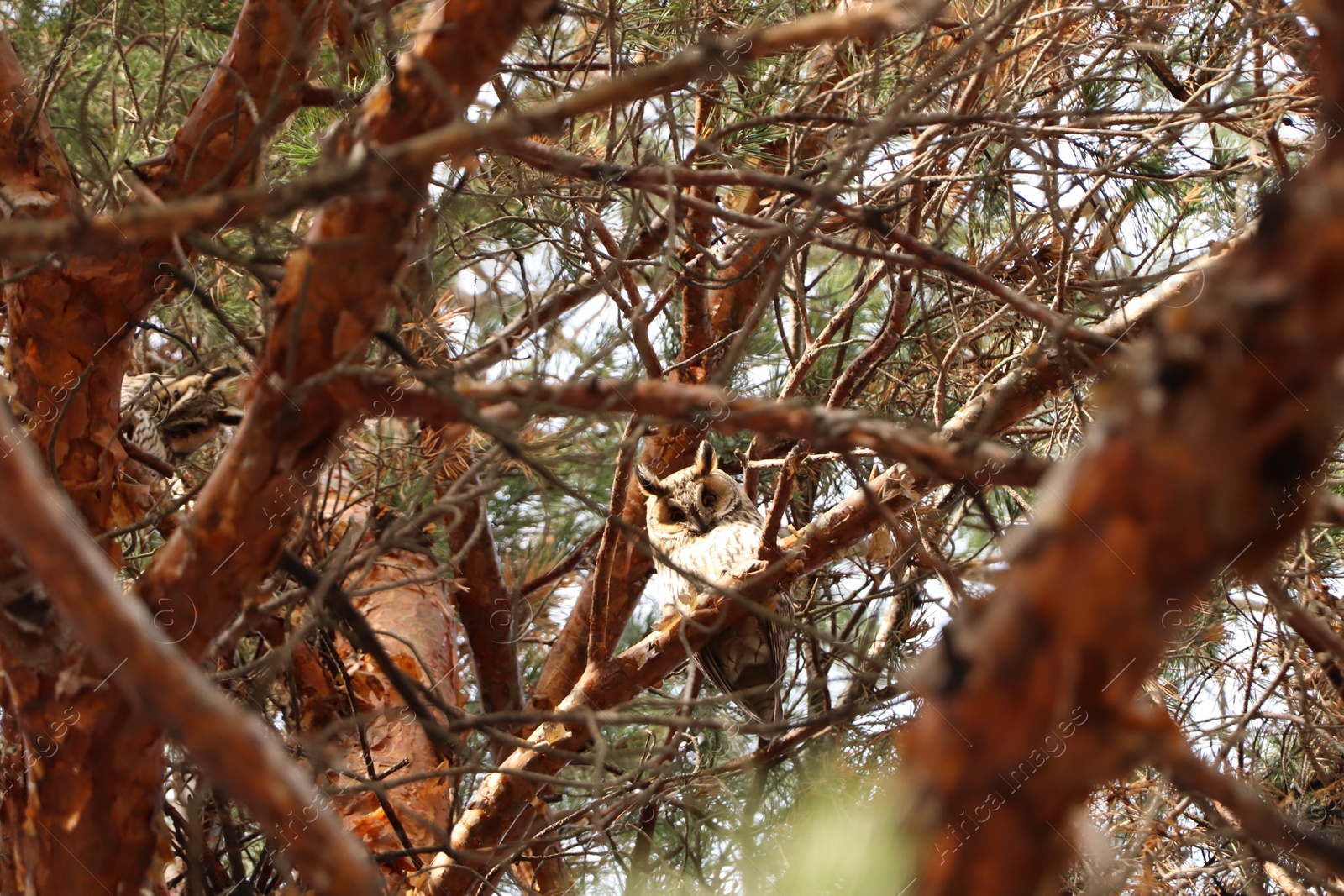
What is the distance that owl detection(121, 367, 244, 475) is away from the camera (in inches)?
99.4

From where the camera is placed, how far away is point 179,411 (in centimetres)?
259

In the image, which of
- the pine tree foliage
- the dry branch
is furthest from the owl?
the dry branch

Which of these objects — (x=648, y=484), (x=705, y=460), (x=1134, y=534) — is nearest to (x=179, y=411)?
(x=648, y=484)

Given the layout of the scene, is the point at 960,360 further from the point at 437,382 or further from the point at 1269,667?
the point at 437,382

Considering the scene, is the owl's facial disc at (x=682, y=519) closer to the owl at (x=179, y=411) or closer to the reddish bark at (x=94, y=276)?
the owl at (x=179, y=411)

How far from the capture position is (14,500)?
696 millimetres

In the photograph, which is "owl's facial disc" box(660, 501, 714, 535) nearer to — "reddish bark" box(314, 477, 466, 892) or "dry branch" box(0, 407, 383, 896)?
"reddish bark" box(314, 477, 466, 892)

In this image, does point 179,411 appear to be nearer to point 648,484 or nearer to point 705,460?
point 648,484

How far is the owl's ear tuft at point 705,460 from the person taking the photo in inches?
121

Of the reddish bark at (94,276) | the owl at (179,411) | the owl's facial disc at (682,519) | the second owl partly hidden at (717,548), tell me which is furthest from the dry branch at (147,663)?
the owl's facial disc at (682,519)

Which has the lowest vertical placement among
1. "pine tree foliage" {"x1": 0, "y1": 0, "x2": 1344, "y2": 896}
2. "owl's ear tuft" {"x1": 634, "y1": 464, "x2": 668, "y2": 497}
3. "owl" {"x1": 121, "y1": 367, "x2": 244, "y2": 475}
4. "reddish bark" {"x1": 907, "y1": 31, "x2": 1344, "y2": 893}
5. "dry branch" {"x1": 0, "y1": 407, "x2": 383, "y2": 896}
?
"reddish bark" {"x1": 907, "y1": 31, "x2": 1344, "y2": 893}

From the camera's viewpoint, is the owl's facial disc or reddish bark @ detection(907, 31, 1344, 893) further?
the owl's facial disc

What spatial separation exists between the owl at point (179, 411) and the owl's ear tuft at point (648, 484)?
1149 millimetres

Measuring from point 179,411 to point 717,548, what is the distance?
4.97 ft
